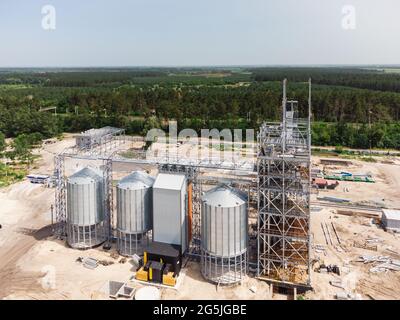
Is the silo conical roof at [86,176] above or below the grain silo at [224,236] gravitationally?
above

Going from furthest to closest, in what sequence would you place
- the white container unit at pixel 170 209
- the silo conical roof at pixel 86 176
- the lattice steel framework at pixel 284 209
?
the silo conical roof at pixel 86 176 → the white container unit at pixel 170 209 → the lattice steel framework at pixel 284 209

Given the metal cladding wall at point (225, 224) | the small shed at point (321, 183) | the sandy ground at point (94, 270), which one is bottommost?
the sandy ground at point (94, 270)

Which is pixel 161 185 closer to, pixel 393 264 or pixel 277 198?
pixel 277 198

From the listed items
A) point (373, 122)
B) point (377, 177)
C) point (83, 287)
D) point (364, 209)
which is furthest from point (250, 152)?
point (83, 287)

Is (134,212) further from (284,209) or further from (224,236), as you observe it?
(284,209)

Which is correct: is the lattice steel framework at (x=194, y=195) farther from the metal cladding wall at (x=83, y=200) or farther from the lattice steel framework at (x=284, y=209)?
the metal cladding wall at (x=83, y=200)

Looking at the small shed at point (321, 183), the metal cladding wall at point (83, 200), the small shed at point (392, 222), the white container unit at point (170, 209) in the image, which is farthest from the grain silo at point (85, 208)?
the small shed at point (321, 183)

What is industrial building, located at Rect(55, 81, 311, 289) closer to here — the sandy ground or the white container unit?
the white container unit

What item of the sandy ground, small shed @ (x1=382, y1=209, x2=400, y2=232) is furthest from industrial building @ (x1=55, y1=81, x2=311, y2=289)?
small shed @ (x1=382, y1=209, x2=400, y2=232)
